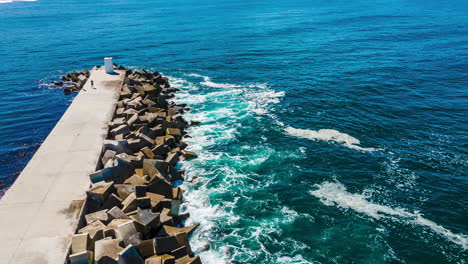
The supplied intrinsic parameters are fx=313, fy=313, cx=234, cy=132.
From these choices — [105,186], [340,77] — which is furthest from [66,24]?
[105,186]

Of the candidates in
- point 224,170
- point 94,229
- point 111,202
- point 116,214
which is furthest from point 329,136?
point 94,229

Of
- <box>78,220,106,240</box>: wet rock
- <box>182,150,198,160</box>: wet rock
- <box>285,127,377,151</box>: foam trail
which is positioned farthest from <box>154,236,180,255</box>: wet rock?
<box>285,127,377,151</box>: foam trail

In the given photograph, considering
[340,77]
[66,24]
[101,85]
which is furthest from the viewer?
[66,24]

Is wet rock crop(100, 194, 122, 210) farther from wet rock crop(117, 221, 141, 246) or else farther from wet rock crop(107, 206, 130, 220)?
wet rock crop(117, 221, 141, 246)

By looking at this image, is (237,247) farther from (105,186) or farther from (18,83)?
(18,83)

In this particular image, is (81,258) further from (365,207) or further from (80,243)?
(365,207)
